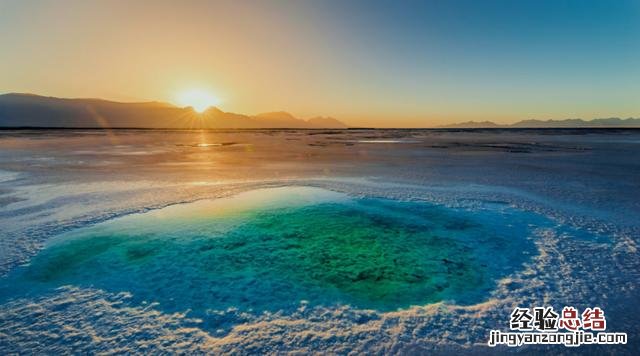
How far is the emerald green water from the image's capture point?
5.41 meters

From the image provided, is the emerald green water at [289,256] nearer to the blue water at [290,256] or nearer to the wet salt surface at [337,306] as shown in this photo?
the blue water at [290,256]

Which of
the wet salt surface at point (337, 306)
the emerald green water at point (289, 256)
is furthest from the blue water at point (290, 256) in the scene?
the wet salt surface at point (337, 306)

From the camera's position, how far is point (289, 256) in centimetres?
688

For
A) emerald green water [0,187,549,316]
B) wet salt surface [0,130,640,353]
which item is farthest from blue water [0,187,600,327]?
wet salt surface [0,130,640,353]

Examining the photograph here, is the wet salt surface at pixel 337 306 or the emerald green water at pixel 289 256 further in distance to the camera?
the emerald green water at pixel 289 256

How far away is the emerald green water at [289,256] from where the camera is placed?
5.41 meters

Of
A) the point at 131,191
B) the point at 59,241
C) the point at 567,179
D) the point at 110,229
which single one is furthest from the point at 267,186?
the point at 567,179

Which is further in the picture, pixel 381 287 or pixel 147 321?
pixel 381 287

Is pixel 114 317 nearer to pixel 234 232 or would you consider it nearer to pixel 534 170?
pixel 234 232

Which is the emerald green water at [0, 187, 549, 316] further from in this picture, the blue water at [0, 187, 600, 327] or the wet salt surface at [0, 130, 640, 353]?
the wet salt surface at [0, 130, 640, 353]

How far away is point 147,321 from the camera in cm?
462

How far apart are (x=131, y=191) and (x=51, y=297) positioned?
773 centimetres

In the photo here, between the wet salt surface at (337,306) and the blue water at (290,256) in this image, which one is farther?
the blue water at (290,256)

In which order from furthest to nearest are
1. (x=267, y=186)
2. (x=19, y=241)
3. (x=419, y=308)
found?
(x=267, y=186)
(x=19, y=241)
(x=419, y=308)
